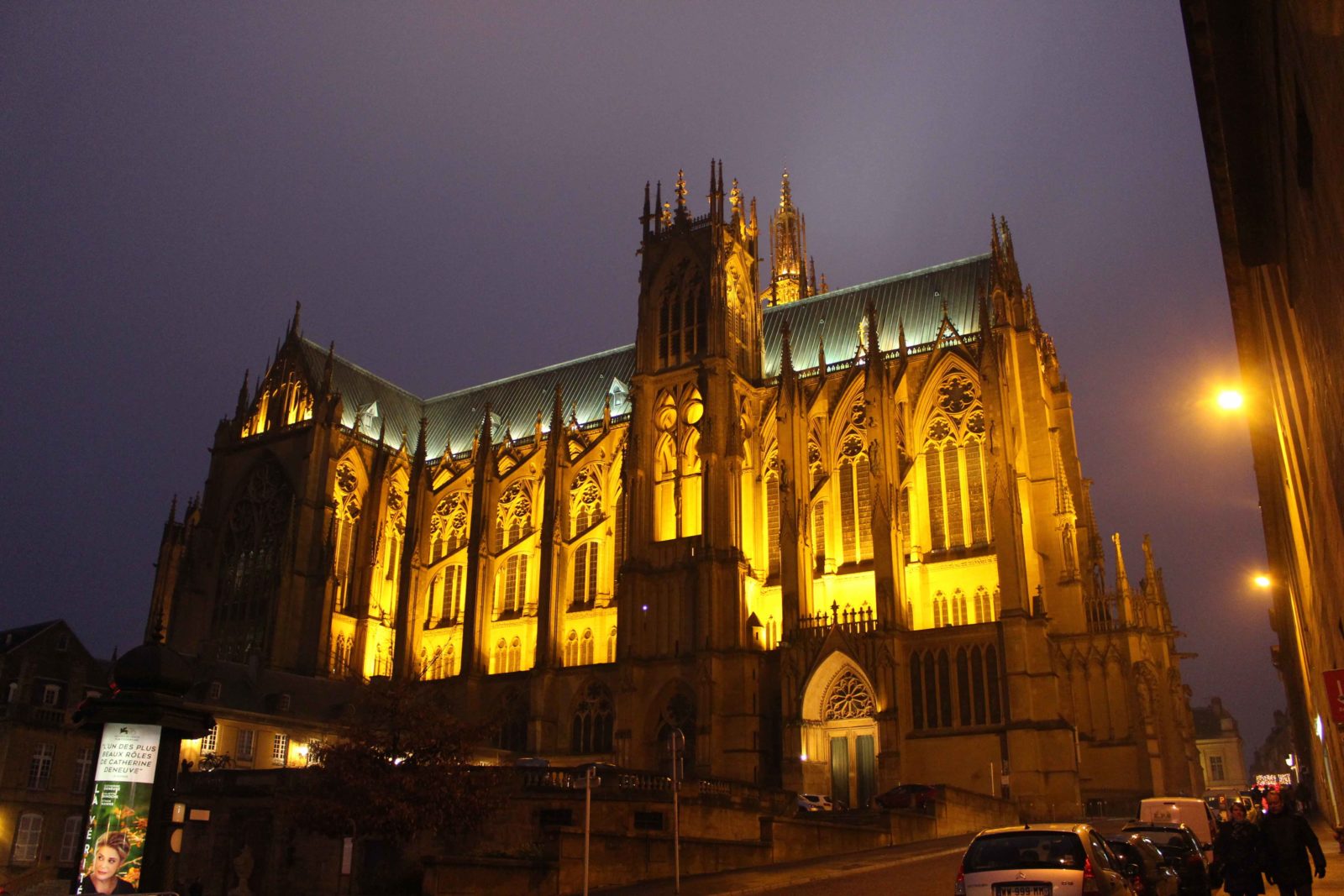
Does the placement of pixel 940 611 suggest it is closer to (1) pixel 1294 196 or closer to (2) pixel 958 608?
(2) pixel 958 608

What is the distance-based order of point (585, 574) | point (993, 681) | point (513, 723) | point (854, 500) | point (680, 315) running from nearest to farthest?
point (993, 681) → point (854, 500) → point (513, 723) → point (680, 315) → point (585, 574)

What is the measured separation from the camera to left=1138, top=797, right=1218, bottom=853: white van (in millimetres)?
21016

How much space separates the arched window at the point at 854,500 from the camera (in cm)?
4725

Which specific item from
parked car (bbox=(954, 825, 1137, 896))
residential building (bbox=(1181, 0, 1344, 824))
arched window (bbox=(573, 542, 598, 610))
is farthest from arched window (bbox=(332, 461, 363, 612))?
parked car (bbox=(954, 825, 1137, 896))

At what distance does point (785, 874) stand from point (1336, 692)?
14223 millimetres

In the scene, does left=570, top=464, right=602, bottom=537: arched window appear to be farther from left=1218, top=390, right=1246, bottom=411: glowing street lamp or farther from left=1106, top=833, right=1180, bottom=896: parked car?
left=1106, top=833, right=1180, bottom=896: parked car

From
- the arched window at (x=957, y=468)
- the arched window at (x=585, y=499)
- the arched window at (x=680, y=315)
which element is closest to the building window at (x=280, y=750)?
the arched window at (x=585, y=499)

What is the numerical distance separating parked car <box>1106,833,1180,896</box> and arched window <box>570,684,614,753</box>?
113 ft

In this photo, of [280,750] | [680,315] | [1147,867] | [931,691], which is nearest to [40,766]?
[280,750]

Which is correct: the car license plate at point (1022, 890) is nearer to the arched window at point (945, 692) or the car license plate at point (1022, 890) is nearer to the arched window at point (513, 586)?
the arched window at point (945, 692)

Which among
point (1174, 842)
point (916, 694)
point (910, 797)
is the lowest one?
point (1174, 842)

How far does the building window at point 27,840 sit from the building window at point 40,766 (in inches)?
42.1

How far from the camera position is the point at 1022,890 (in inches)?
421

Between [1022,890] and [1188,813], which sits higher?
[1188,813]
